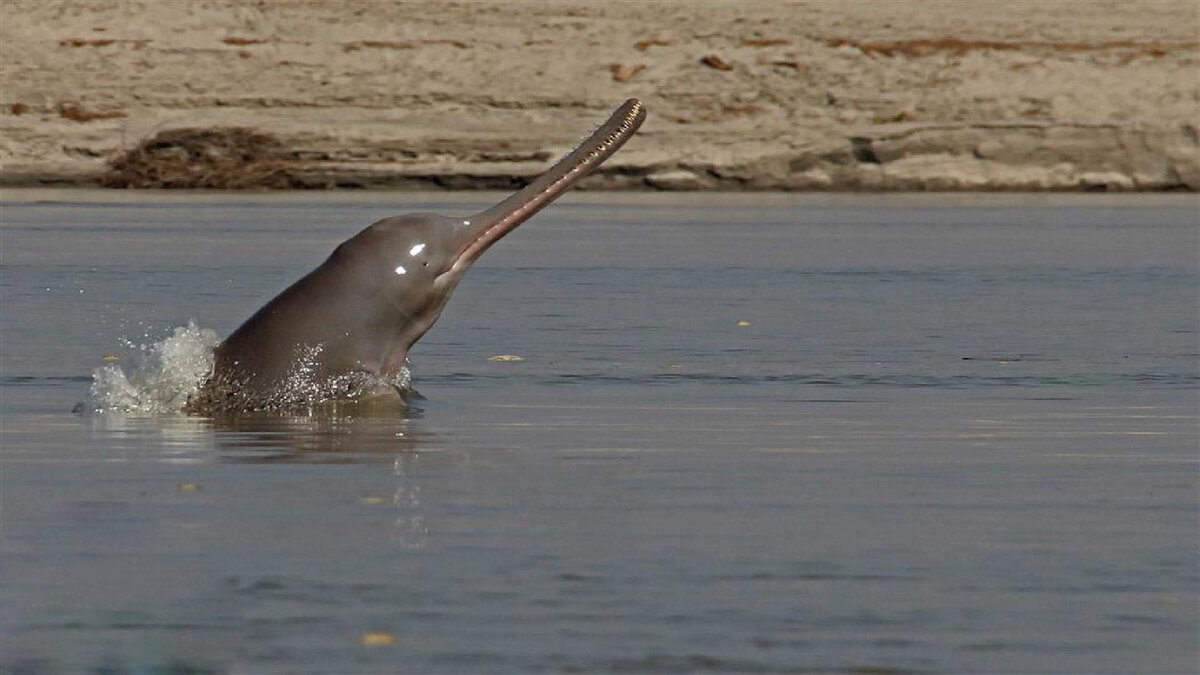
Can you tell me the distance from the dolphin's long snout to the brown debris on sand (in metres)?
32.6

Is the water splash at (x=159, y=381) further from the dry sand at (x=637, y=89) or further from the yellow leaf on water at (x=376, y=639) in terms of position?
the dry sand at (x=637, y=89)

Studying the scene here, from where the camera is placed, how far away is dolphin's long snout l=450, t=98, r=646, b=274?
13672 millimetres

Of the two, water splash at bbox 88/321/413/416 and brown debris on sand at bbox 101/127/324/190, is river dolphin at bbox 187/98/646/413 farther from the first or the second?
brown debris on sand at bbox 101/127/324/190

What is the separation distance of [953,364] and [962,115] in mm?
35846

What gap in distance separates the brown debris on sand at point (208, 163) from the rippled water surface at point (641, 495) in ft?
80.4

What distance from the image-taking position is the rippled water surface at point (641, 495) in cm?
734

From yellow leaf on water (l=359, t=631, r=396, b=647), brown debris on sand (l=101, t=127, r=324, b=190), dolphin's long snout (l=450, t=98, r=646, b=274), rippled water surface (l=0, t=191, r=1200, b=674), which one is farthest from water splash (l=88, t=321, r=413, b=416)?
brown debris on sand (l=101, t=127, r=324, b=190)

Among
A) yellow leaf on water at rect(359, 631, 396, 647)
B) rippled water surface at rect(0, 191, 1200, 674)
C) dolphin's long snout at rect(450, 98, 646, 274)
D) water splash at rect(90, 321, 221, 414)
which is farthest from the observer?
dolphin's long snout at rect(450, 98, 646, 274)

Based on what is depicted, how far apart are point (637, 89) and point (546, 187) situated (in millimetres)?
39613

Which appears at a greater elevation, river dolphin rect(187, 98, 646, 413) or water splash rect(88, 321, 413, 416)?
river dolphin rect(187, 98, 646, 413)

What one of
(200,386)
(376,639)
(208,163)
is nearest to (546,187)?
(200,386)

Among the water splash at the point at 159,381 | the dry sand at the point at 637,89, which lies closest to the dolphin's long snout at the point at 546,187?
the water splash at the point at 159,381

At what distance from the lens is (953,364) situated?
15.9 meters

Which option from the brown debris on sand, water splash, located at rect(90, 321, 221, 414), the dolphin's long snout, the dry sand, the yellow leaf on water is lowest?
the brown debris on sand
